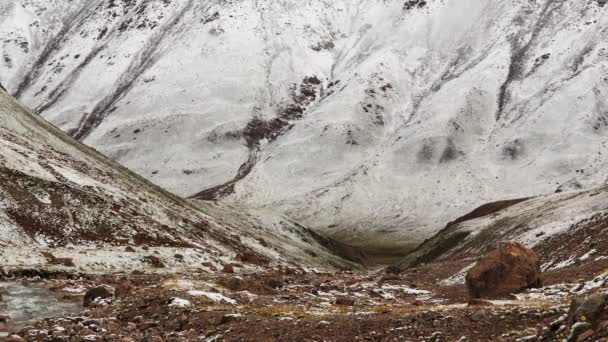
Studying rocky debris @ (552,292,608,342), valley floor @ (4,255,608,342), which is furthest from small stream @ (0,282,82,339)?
rocky debris @ (552,292,608,342)

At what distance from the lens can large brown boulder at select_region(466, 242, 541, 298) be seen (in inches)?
990

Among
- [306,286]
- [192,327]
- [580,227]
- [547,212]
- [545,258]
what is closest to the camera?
[192,327]

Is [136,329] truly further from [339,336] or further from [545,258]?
[545,258]

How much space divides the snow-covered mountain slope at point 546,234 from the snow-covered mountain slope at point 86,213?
17.2 meters

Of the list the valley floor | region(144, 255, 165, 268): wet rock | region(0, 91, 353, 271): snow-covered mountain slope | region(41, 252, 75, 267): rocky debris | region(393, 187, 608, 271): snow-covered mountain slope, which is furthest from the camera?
region(0, 91, 353, 271): snow-covered mountain slope

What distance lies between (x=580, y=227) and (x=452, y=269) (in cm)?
1024

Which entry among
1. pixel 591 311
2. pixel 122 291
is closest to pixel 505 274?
pixel 591 311

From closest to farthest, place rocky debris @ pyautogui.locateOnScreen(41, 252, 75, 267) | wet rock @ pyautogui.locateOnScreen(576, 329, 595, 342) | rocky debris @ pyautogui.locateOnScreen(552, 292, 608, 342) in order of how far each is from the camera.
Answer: wet rock @ pyautogui.locateOnScreen(576, 329, 595, 342) < rocky debris @ pyautogui.locateOnScreen(552, 292, 608, 342) < rocky debris @ pyautogui.locateOnScreen(41, 252, 75, 267)

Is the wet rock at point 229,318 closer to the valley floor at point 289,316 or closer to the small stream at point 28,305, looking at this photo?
the valley floor at point 289,316

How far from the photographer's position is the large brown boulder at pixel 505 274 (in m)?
25.2

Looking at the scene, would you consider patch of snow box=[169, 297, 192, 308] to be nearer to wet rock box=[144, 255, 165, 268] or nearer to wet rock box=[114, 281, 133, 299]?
wet rock box=[114, 281, 133, 299]

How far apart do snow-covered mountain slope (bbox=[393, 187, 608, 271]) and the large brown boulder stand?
37.5ft

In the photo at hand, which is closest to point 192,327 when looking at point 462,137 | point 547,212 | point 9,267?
point 9,267

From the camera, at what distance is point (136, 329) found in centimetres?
2017
